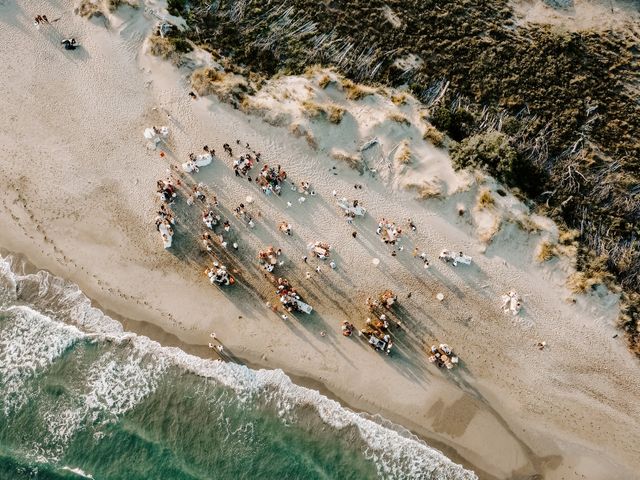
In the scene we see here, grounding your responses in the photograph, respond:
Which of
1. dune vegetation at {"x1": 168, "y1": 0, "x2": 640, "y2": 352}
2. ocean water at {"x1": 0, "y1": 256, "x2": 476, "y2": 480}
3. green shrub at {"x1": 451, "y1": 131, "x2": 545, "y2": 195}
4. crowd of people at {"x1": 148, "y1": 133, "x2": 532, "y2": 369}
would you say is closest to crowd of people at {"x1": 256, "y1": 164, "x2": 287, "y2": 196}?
crowd of people at {"x1": 148, "y1": 133, "x2": 532, "y2": 369}

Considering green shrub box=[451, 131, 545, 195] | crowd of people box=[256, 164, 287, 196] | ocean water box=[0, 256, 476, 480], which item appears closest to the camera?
ocean water box=[0, 256, 476, 480]

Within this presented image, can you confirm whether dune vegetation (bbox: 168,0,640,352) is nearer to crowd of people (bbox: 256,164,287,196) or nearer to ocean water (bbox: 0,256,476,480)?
crowd of people (bbox: 256,164,287,196)

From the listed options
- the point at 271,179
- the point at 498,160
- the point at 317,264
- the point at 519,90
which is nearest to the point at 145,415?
the point at 317,264

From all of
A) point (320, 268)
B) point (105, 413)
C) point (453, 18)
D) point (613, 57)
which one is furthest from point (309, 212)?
point (613, 57)

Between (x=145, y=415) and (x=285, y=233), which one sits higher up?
(x=285, y=233)

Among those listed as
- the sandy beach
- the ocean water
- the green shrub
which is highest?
the green shrub

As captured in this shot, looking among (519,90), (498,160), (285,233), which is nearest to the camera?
(498,160)

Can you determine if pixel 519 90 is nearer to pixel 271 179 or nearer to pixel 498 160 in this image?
pixel 498 160
